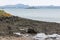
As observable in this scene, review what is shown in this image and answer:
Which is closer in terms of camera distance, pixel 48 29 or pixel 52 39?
pixel 52 39

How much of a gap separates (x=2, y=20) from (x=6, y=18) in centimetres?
155

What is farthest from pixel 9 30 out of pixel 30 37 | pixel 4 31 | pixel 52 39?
pixel 52 39

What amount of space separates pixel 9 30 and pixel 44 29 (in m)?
3.49

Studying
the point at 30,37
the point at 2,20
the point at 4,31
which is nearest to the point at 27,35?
the point at 30,37

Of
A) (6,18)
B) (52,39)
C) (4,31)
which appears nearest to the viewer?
(52,39)

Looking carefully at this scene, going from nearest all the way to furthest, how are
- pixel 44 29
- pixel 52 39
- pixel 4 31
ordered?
pixel 52 39 → pixel 4 31 → pixel 44 29

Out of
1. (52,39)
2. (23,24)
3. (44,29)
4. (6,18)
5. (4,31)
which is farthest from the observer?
(6,18)

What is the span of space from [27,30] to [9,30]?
1.41m

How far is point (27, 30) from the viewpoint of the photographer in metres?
23.4

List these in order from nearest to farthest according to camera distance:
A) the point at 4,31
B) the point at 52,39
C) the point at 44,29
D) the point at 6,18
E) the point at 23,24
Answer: the point at 52,39
the point at 4,31
the point at 44,29
the point at 23,24
the point at 6,18

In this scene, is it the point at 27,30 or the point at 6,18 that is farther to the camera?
the point at 6,18

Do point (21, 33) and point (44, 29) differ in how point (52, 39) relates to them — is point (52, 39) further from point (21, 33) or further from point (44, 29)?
point (44, 29)

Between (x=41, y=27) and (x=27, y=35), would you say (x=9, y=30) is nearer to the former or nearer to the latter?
(x=27, y=35)

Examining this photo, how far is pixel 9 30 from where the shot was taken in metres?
23.2
